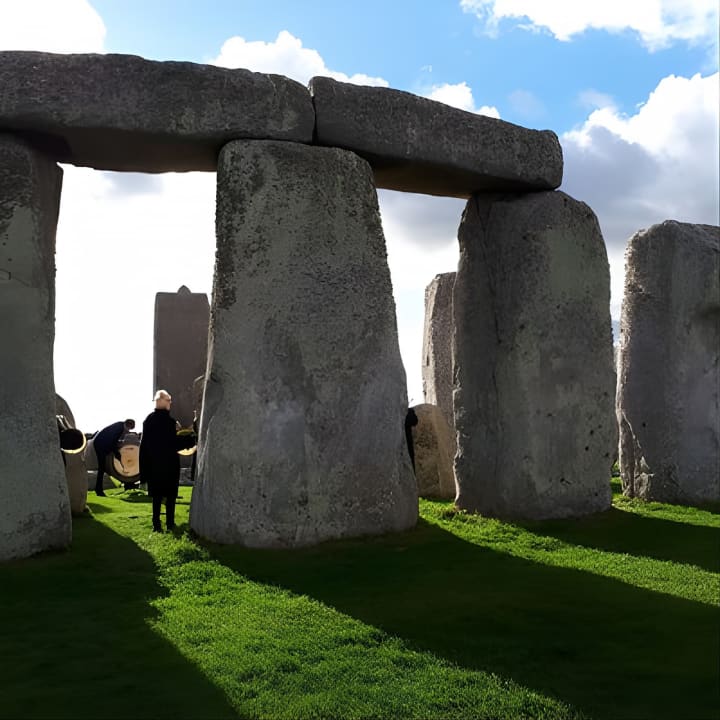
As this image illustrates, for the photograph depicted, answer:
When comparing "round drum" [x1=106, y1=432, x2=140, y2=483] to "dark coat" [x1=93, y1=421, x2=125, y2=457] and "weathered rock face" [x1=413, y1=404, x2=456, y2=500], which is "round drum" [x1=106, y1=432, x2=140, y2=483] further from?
"weathered rock face" [x1=413, y1=404, x2=456, y2=500]

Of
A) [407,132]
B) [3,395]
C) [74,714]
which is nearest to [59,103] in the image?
[3,395]

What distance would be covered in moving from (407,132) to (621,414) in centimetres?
393

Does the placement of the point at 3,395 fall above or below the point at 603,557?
above

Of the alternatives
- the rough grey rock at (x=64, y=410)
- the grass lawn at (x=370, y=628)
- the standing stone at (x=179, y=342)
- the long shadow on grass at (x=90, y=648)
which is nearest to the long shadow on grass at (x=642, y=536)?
the grass lawn at (x=370, y=628)

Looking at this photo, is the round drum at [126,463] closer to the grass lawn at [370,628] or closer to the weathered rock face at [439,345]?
the grass lawn at [370,628]

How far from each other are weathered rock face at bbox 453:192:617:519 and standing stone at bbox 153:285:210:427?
8068 millimetres

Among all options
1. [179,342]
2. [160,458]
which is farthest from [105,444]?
[179,342]

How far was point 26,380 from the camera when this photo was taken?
6016mm

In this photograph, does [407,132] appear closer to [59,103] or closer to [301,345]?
[301,345]

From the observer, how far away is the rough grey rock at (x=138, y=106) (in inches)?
236

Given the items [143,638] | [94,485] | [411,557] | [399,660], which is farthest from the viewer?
[94,485]

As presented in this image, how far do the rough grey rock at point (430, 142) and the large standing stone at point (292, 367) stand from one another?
34 centimetres

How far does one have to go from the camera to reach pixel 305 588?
16.9 ft

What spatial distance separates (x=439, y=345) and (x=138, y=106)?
7.70 meters
